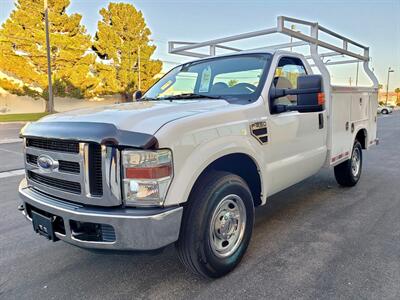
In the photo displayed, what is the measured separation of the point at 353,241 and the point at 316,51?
251 centimetres

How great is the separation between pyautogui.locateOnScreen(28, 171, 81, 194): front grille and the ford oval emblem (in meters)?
0.09

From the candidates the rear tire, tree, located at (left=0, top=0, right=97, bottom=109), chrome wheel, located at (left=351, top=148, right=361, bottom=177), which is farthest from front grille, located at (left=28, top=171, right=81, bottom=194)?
tree, located at (left=0, top=0, right=97, bottom=109)

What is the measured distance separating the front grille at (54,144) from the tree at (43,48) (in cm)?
2796

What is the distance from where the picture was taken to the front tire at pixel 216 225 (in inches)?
99.0

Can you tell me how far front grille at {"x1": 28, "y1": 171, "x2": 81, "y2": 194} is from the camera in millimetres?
2430

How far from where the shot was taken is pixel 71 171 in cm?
244

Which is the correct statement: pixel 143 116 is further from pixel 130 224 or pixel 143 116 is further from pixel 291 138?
pixel 291 138

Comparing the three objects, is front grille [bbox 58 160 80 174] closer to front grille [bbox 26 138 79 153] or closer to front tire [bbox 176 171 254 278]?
front grille [bbox 26 138 79 153]

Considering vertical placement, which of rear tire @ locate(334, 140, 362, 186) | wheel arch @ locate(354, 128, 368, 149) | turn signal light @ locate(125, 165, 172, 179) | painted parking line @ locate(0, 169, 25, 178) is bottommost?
painted parking line @ locate(0, 169, 25, 178)

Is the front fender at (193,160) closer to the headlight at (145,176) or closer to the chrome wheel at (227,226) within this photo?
the headlight at (145,176)

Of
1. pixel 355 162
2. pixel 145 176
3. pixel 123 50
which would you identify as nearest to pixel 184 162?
pixel 145 176

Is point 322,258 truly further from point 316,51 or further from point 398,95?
point 398,95

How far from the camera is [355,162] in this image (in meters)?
5.75

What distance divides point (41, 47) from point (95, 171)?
1150 inches
